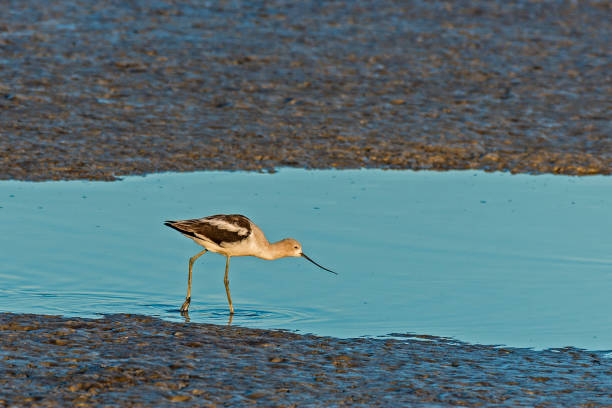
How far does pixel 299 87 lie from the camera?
605 inches

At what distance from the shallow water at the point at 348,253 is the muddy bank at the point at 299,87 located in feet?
2.14

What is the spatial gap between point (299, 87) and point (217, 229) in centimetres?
687

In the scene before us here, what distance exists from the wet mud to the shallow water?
0.37 metres

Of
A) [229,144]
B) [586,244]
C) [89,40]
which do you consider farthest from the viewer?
[89,40]

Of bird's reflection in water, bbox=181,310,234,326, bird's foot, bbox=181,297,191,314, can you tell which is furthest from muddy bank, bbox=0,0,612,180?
bird's reflection in water, bbox=181,310,234,326

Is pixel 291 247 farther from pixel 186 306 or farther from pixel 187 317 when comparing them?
pixel 187 317

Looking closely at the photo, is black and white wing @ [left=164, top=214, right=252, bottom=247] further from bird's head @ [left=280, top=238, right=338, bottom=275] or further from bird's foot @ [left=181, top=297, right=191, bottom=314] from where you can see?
bird's foot @ [left=181, top=297, right=191, bottom=314]

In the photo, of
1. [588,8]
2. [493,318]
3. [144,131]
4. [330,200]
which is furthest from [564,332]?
[588,8]

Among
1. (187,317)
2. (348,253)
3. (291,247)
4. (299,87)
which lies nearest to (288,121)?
(299,87)

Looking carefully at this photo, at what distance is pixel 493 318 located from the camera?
824cm

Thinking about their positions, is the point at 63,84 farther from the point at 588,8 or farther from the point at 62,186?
the point at 588,8

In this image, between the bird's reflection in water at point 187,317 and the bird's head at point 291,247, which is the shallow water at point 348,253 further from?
the bird's head at point 291,247

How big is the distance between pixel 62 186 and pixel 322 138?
11.2 feet

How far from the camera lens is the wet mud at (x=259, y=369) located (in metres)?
6.41
